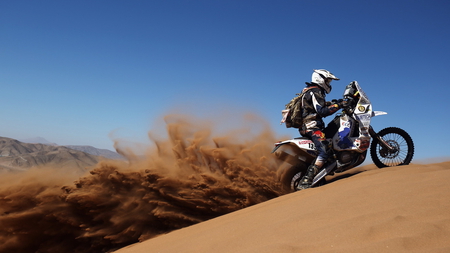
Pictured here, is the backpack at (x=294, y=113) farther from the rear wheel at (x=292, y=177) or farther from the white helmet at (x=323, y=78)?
the rear wheel at (x=292, y=177)

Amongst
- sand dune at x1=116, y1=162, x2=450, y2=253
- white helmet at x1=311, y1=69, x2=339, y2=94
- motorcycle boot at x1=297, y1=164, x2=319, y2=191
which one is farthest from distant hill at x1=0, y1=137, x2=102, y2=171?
sand dune at x1=116, y1=162, x2=450, y2=253

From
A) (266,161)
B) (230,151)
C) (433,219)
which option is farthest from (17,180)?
(433,219)

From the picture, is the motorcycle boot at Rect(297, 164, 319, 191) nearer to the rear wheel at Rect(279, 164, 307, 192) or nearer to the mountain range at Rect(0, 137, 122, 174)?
the rear wheel at Rect(279, 164, 307, 192)

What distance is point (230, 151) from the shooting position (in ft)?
20.1

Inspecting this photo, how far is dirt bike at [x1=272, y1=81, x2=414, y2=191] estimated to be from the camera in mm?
5641

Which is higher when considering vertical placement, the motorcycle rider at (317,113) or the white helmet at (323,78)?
the white helmet at (323,78)

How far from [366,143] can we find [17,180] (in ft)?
20.2

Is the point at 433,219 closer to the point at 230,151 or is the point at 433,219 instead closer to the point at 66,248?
the point at 230,151

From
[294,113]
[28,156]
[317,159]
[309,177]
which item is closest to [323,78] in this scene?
[294,113]

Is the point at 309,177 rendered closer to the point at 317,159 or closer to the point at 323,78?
the point at 317,159

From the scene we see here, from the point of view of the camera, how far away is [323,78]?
19.0 ft

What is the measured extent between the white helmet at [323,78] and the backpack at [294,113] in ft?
0.72

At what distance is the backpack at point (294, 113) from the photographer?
589 cm

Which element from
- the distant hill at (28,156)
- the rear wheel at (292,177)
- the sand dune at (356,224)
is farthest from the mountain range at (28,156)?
the sand dune at (356,224)
